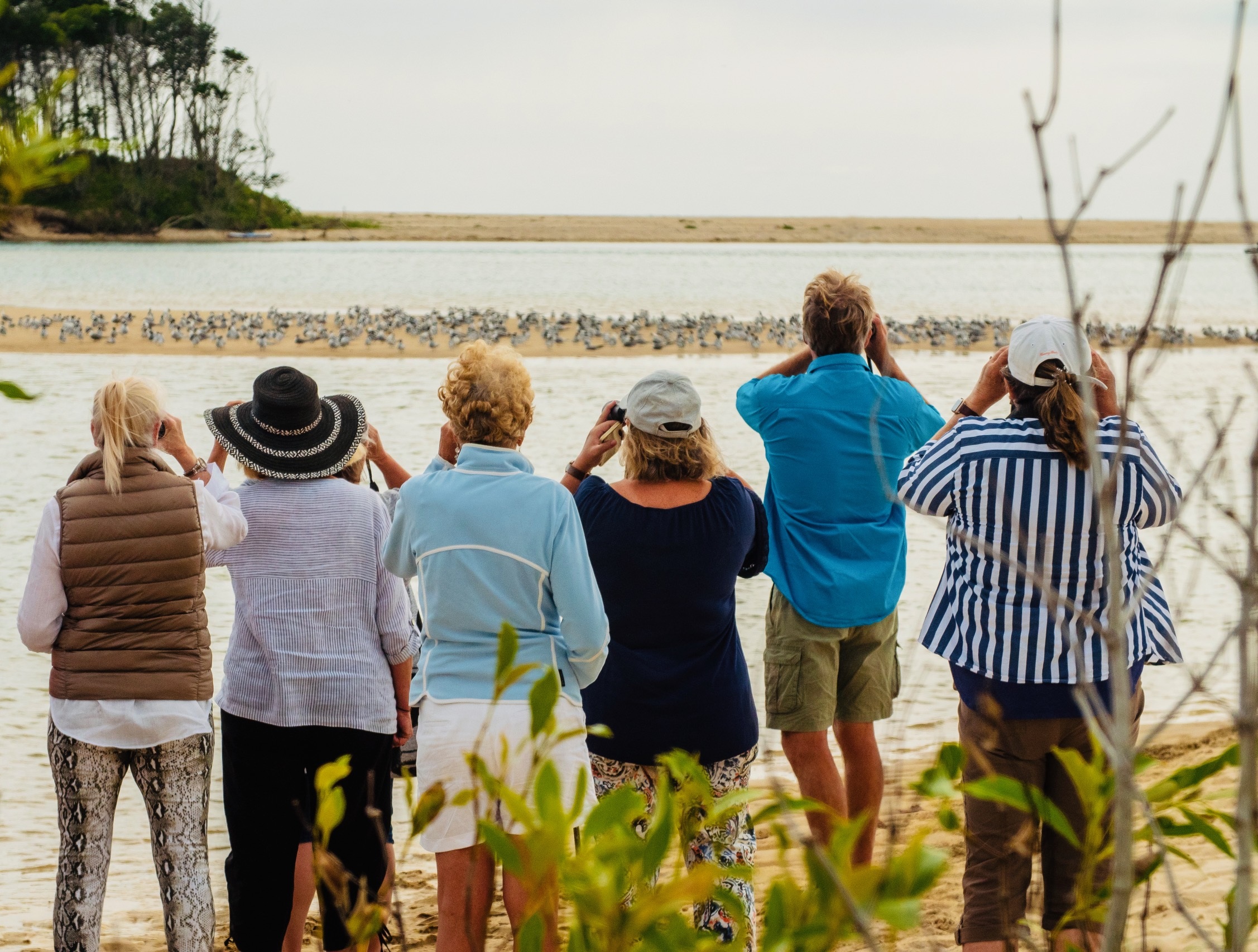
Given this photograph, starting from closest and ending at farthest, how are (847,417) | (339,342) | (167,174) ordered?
1. (847,417)
2. (339,342)
3. (167,174)

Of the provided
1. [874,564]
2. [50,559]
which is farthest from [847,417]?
[50,559]

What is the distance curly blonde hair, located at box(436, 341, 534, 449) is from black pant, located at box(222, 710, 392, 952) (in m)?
0.87

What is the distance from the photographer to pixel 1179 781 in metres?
1.07

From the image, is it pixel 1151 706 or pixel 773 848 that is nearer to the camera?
pixel 773 848

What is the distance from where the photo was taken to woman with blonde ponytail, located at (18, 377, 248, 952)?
120 inches

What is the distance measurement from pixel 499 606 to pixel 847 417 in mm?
1383

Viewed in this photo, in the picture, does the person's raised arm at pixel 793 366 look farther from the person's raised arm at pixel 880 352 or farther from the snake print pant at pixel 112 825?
the snake print pant at pixel 112 825

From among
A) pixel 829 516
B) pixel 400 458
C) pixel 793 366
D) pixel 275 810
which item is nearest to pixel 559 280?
pixel 400 458

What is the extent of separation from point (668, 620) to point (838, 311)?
3.74ft

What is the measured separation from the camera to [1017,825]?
111 inches

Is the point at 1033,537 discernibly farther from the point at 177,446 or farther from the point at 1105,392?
the point at 177,446

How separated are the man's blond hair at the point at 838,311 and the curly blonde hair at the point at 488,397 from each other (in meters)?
1.06

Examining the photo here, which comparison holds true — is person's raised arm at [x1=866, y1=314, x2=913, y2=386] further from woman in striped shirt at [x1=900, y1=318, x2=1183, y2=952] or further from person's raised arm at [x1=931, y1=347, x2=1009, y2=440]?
woman in striped shirt at [x1=900, y1=318, x2=1183, y2=952]

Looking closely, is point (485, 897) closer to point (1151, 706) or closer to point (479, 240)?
point (1151, 706)
